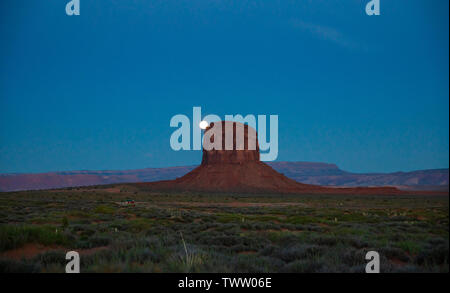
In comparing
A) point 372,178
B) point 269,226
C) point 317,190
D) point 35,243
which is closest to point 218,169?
point 317,190

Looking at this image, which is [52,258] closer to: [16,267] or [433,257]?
[16,267]

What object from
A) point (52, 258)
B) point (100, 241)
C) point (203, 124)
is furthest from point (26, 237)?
point (203, 124)

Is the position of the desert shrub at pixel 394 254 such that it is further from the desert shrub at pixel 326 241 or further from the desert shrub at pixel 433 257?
the desert shrub at pixel 326 241

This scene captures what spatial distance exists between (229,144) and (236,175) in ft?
42.8

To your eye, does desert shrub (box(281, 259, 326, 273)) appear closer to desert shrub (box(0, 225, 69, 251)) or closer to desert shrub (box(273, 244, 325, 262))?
desert shrub (box(273, 244, 325, 262))

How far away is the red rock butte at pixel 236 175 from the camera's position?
297 feet

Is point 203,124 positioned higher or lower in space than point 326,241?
higher

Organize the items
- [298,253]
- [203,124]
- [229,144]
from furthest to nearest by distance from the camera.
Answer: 1. [203,124]
2. [229,144]
3. [298,253]

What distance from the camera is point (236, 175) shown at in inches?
3927

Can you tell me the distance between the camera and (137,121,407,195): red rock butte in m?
90.4

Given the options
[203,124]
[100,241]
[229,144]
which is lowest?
[100,241]
